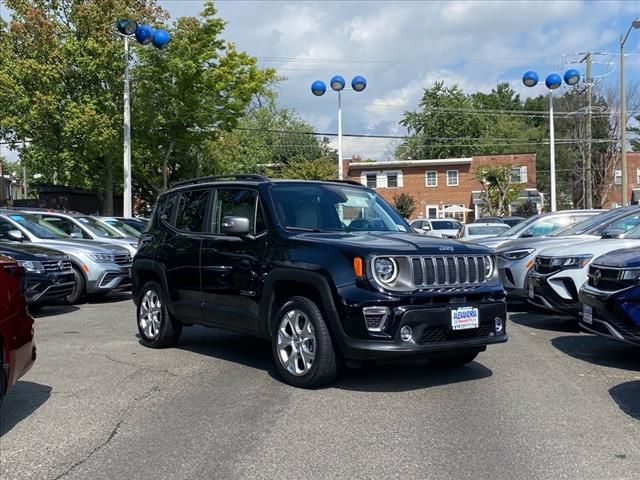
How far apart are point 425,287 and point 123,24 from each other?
61.1 feet

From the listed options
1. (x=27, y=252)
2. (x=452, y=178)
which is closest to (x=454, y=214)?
(x=452, y=178)

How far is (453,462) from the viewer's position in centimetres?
448

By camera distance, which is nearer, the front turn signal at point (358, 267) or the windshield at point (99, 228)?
the front turn signal at point (358, 267)

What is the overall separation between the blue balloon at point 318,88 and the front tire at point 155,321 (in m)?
19.4

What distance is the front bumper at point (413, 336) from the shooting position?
19.1ft

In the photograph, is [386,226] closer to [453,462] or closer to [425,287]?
[425,287]

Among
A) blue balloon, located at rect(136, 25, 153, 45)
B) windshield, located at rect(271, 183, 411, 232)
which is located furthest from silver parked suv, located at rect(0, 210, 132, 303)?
blue balloon, located at rect(136, 25, 153, 45)

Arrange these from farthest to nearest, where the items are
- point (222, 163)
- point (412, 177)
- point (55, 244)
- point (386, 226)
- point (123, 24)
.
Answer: point (412, 177) → point (222, 163) → point (123, 24) → point (55, 244) → point (386, 226)

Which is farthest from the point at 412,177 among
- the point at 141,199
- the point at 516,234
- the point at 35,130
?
the point at 516,234

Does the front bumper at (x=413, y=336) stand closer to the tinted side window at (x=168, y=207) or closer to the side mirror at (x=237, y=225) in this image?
the side mirror at (x=237, y=225)

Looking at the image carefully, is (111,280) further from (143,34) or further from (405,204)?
(405,204)

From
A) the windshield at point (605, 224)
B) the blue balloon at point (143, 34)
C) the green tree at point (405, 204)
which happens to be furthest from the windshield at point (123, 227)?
the green tree at point (405, 204)

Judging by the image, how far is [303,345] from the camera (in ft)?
20.8

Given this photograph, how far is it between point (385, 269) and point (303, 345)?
43.1 inches
